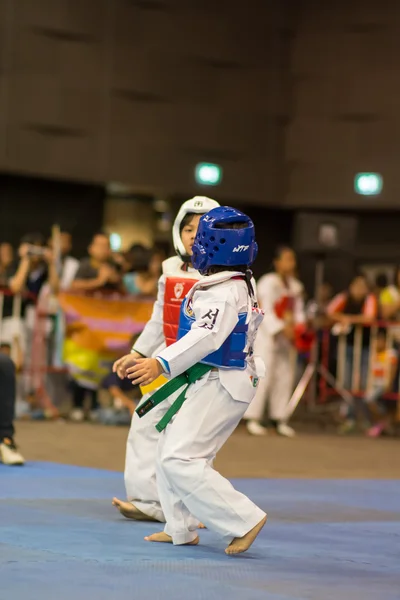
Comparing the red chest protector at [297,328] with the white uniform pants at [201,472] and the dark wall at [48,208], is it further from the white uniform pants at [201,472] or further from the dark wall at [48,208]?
the white uniform pants at [201,472]

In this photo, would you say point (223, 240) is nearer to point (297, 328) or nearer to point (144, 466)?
point (144, 466)

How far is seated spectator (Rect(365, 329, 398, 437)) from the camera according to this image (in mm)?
11320

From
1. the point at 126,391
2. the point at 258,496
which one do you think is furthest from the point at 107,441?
the point at 258,496

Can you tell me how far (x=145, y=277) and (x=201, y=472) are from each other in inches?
292

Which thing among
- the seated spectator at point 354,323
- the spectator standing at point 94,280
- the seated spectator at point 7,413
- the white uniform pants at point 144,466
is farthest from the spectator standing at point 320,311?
the white uniform pants at point 144,466

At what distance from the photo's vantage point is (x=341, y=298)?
1341 cm

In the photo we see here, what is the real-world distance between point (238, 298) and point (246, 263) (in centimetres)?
19

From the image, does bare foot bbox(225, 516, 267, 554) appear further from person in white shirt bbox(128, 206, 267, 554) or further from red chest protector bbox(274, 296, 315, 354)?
red chest protector bbox(274, 296, 315, 354)

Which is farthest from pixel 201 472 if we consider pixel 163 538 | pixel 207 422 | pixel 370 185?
pixel 370 185

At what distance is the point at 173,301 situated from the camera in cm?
509

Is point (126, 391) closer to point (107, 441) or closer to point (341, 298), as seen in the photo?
point (107, 441)

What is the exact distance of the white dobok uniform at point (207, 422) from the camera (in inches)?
163

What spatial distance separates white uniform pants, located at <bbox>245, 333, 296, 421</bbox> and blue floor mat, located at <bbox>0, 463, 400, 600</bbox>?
15.7 feet

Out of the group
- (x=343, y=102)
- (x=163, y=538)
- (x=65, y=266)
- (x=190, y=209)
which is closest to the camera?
(x=163, y=538)
